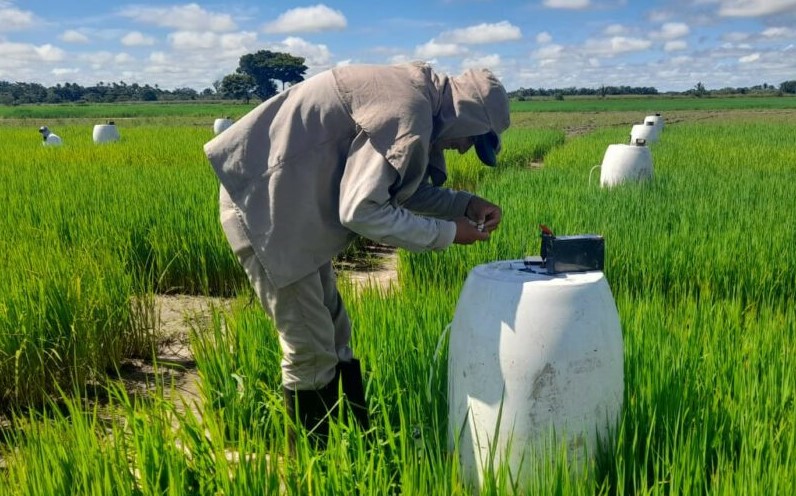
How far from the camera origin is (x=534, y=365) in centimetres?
151

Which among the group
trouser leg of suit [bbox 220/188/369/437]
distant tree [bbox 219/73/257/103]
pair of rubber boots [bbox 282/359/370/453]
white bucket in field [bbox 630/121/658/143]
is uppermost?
distant tree [bbox 219/73/257/103]

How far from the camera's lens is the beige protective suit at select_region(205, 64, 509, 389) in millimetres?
1556

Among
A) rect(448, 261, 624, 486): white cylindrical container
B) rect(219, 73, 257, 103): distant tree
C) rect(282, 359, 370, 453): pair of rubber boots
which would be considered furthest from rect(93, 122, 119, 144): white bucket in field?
rect(219, 73, 257, 103): distant tree

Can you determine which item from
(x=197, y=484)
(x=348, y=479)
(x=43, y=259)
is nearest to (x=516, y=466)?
(x=348, y=479)

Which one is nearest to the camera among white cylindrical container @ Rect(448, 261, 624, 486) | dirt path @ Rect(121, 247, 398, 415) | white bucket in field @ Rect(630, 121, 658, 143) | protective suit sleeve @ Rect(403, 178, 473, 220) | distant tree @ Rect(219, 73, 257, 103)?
white cylindrical container @ Rect(448, 261, 624, 486)

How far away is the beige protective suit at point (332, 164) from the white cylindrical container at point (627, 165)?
5.24 m

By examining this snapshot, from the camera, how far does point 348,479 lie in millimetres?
1516

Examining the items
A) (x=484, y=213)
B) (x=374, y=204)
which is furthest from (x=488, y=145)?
(x=374, y=204)

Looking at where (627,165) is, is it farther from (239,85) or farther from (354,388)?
(239,85)

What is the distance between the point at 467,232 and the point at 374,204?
0.32 metres

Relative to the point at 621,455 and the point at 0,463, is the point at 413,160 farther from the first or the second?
the point at 0,463

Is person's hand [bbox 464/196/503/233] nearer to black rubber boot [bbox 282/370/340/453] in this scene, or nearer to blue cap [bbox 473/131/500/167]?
blue cap [bbox 473/131/500/167]

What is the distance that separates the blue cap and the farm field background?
55 centimetres

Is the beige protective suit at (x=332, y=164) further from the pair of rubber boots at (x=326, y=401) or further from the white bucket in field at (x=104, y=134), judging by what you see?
the white bucket in field at (x=104, y=134)
